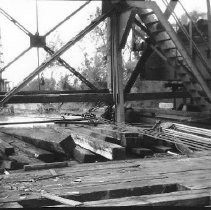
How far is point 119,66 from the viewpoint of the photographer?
33.9 feet

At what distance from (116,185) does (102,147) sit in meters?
2.04

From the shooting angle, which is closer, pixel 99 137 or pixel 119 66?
pixel 99 137

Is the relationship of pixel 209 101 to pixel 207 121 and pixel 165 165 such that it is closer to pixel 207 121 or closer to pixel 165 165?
pixel 207 121

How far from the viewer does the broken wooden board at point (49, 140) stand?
6355 millimetres

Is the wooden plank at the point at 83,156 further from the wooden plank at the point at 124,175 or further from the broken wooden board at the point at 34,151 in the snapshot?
the wooden plank at the point at 124,175

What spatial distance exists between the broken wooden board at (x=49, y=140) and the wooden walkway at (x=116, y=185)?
1344 mm

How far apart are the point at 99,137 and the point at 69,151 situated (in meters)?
0.82

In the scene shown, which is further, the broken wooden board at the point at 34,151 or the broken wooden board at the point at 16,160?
the broken wooden board at the point at 34,151

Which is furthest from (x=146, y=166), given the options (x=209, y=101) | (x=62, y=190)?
(x=209, y=101)

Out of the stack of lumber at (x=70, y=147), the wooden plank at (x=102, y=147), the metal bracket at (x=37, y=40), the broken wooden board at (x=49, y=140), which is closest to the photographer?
the wooden plank at (x=102, y=147)

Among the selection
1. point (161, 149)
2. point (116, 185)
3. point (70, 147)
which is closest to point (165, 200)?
point (116, 185)

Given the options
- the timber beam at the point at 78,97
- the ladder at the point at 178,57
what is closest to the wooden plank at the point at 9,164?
the timber beam at the point at 78,97

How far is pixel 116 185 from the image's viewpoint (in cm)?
411

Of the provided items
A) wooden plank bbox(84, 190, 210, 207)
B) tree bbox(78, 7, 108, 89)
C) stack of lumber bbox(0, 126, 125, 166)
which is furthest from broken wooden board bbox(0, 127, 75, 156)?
tree bbox(78, 7, 108, 89)
